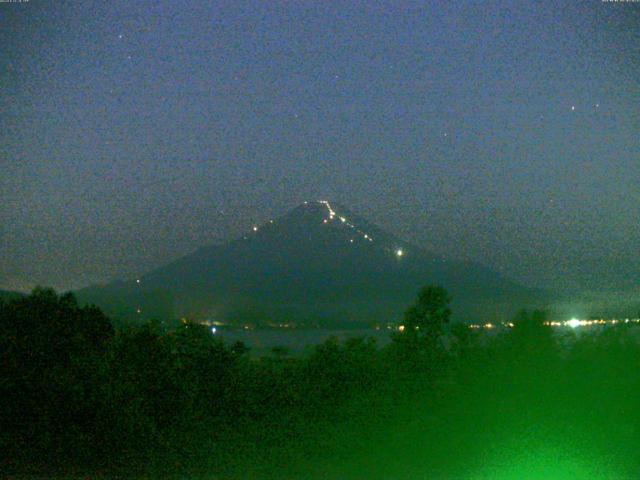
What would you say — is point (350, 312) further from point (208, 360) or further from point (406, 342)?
point (208, 360)

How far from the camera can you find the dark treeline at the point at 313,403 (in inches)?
336

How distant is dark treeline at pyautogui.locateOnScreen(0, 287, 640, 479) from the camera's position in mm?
8539

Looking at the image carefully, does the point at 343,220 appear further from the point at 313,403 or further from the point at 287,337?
the point at 313,403

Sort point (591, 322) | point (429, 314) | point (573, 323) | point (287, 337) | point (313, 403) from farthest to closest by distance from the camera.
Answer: point (287, 337), point (591, 322), point (573, 323), point (429, 314), point (313, 403)

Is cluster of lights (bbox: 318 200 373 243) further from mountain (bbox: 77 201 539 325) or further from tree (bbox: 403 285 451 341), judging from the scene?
tree (bbox: 403 285 451 341)

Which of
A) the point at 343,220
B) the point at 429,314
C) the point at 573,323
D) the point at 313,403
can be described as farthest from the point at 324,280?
the point at 313,403

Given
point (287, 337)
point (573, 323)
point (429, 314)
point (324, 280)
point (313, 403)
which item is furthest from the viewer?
point (324, 280)

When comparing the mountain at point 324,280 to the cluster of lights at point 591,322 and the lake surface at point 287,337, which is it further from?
the cluster of lights at point 591,322

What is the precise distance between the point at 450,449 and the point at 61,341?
210 inches

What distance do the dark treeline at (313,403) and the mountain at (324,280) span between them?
8150 millimetres

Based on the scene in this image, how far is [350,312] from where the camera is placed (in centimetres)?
2114

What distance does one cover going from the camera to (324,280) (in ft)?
69.6

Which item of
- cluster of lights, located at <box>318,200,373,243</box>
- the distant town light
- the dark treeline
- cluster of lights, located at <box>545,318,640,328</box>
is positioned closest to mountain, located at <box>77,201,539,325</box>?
cluster of lights, located at <box>318,200,373,243</box>

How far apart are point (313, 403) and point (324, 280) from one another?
1076cm
